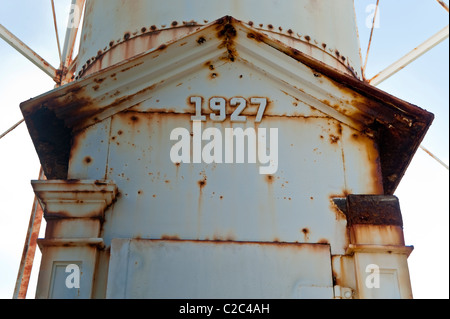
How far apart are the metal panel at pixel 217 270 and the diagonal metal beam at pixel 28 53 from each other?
204 inches

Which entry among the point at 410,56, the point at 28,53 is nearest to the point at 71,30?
the point at 28,53

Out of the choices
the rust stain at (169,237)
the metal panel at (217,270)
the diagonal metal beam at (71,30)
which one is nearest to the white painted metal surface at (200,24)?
the rust stain at (169,237)

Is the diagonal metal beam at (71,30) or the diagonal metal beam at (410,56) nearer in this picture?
the diagonal metal beam at (410,56)

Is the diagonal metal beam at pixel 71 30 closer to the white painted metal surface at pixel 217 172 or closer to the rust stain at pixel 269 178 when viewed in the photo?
the white painted metal surface at pixel 217 172

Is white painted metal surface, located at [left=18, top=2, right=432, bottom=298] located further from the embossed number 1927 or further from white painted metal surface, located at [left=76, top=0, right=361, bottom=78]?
white painted metal surface, located at [left=76, top=0, right=361, bottom=78]

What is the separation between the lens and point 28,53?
9453 mm

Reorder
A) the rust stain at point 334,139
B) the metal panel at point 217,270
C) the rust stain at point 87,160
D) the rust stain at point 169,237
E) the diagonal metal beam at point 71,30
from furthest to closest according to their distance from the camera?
1. the diagonal metal beam at point 71,30
2. the rust stain at point 334,139
3. the rust stain at point 87,160
4. the rust stain at point 169,237
5. the metal panel at point 217,270

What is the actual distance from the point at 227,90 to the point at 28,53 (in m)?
4.67

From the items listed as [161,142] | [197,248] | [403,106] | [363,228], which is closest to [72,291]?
[197,248]

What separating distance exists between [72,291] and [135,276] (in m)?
0.51

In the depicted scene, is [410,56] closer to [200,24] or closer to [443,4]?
[443,4]

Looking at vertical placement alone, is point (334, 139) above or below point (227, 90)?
below

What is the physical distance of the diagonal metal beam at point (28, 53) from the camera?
9133 mm
